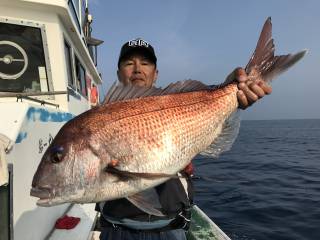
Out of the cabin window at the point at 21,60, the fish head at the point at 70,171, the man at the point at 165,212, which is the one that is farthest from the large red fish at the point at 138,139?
the cabin window at the point at 21,60

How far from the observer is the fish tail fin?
9.07 feet

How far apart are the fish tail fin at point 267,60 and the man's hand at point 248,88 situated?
46mm

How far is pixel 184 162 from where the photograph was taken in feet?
8.57

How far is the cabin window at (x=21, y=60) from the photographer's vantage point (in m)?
5.79

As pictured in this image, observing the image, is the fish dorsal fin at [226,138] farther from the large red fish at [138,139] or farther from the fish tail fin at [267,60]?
the fish tail fin at [267,60]

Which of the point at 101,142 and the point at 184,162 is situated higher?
the point at 101,142

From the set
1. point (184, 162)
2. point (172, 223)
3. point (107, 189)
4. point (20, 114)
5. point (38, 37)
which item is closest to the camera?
point (107, 189)

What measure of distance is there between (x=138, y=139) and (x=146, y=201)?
429 millimetres

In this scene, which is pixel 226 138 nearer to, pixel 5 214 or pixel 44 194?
pixel 44 194

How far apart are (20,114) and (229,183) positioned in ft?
42.4

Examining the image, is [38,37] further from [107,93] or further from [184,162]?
[184,162]

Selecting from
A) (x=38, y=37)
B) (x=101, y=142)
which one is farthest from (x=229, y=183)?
(x=101, y=142)

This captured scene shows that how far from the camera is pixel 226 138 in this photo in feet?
9.70

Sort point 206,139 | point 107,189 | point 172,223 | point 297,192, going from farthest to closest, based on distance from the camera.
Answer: point 297,192, point 172,223, point 206,139, point 107,189
